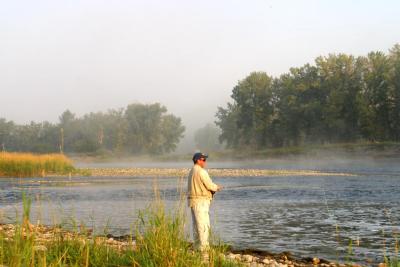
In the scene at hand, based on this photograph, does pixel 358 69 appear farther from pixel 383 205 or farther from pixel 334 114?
pixel 383 205

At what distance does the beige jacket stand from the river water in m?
1.25

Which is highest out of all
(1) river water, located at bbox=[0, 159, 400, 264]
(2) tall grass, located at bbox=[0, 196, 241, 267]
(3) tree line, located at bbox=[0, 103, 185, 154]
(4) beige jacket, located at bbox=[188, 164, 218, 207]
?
(3) tree line, located at bbox=[0, 103, 185, 154]

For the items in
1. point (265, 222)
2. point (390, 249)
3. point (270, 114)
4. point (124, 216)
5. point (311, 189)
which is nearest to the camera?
point (390, 249)

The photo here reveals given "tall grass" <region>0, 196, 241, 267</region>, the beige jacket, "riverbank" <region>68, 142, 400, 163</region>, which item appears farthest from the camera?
"riverbank" <region>68, 142, 400, 163</region>

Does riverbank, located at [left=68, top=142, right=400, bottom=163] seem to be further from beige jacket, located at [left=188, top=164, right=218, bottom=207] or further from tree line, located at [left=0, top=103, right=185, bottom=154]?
beige jacket, located at [left=188, top=164, right=218, bottom=207]

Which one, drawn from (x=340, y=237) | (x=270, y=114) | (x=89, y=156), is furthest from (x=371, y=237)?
(x=89, y=156)

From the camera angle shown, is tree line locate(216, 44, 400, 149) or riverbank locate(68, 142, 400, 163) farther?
tree line locate(216, 44, 400, 149)

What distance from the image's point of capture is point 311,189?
30.1 meters

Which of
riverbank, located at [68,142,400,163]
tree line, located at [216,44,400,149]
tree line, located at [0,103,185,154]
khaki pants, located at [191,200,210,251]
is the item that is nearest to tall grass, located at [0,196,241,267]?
khaki pants, located at [191,200,210,251]

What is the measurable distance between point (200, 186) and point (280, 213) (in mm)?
10943

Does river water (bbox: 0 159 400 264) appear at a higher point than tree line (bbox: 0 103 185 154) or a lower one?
lower

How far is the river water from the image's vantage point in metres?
13.1

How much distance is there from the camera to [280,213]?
65.3 ft

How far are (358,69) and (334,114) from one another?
8.40 metres
